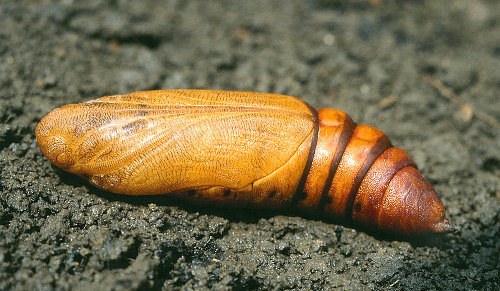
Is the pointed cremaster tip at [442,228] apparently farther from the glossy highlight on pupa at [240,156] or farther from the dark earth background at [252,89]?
the dark earth background at [252,89]

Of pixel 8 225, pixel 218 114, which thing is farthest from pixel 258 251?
pixel 8 225

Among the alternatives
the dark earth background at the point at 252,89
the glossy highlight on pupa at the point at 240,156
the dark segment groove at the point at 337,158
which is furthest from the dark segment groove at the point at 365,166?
the dark earth background at the point at 252,89

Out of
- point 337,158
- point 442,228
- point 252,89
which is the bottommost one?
point 442,228

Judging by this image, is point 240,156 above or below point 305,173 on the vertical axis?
above

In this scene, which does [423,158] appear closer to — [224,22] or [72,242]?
[224,22]

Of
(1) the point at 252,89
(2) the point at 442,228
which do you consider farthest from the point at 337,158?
(1) the point at 252,89

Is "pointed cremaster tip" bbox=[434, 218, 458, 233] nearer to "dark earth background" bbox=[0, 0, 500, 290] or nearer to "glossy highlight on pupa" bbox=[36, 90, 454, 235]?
"glossy highlight on pupa" bbox=[36, 90, 454, 235]

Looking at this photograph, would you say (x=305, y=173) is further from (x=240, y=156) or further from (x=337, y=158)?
(x=240, y=156)
